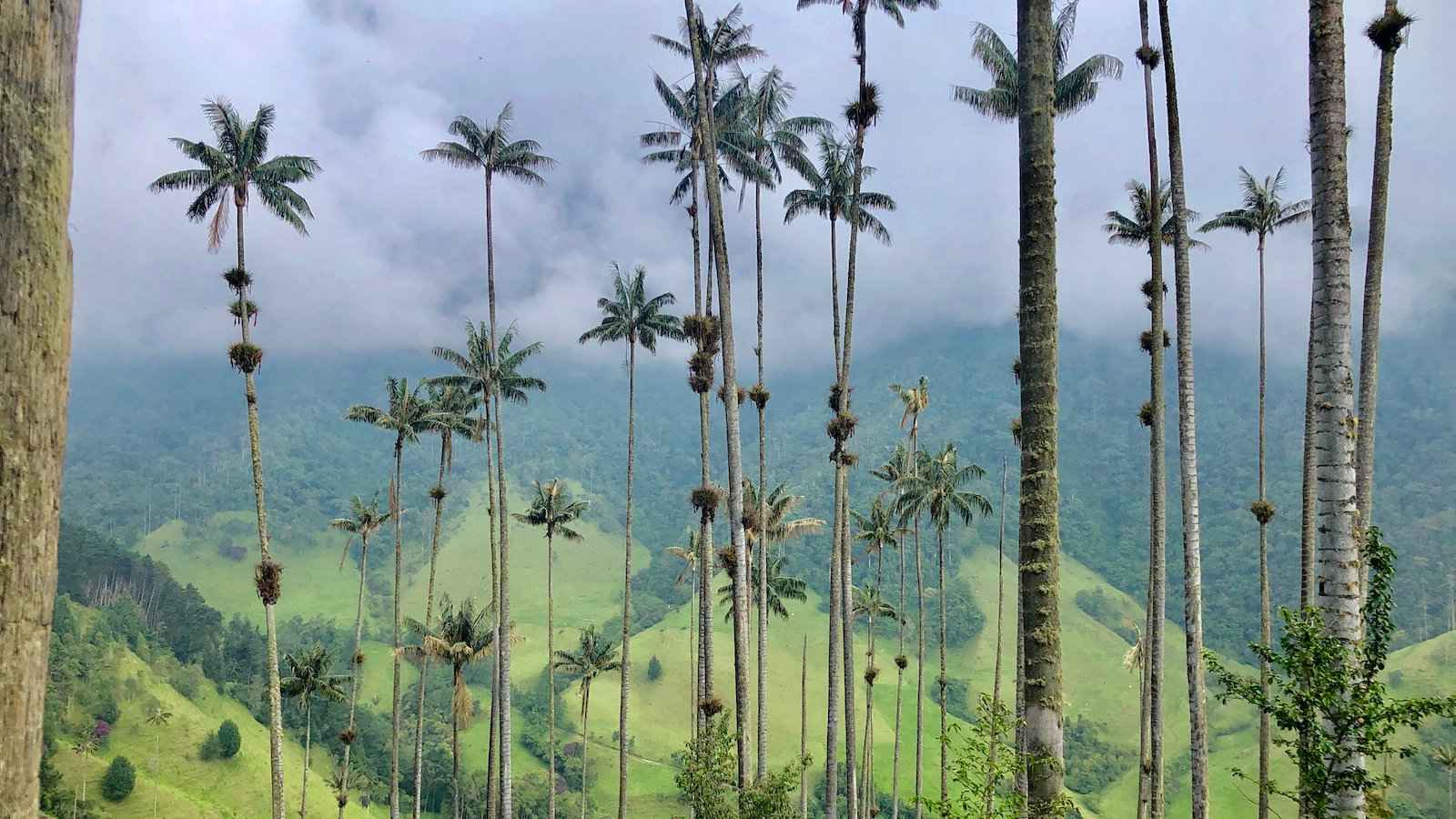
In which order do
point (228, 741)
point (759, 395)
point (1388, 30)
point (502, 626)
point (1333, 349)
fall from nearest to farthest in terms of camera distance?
1. point (1333, 349)
2. point (1388, 30)
3. point (759, 395)
4. point (502, 626)
5. point (228, 741)

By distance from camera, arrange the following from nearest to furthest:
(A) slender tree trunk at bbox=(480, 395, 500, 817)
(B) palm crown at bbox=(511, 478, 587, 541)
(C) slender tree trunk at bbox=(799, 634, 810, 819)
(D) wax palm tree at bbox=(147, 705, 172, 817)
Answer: (C) slender tree trunk at bbox=(799, 634, 810, 819)
(A) slender tree trunk at bbox=(480, 395, 500, 817)
(B) palm crown at bbox=(511, 478, 587, 541)
(D) wax palm tree at bbox=(147, 705, 172, 817)

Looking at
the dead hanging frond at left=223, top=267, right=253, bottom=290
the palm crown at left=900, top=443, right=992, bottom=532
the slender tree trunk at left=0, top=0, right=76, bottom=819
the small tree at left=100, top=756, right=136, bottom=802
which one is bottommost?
the small tree at left=100, top=756, right=136, bottom=802

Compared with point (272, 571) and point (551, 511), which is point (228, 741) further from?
point (272, 571)

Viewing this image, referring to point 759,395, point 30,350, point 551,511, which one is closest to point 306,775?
point 551,511

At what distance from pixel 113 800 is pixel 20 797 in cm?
9138

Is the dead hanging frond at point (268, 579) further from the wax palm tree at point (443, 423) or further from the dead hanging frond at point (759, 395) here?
the dead hanging frond at point (759, 395)

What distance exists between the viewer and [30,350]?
3139 mm

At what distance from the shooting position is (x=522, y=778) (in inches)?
4254

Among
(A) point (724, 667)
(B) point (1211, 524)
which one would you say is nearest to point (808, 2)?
(A) point (724, 667)

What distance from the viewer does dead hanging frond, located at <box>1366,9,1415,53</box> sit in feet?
41.7

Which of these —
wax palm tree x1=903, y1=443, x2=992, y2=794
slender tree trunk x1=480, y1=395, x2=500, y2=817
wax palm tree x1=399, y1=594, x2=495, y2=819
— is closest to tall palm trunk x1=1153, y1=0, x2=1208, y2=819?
wax palm tree x1=903, y1=443, x2=992, y2=794

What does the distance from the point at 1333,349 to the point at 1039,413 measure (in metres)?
3.78

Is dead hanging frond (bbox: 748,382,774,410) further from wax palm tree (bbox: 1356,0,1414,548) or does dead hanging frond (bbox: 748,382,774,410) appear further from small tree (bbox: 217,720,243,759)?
small tree (bbox: 217,720,243,759)

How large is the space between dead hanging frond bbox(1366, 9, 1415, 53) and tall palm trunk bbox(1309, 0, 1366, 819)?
14.8 feet
